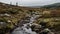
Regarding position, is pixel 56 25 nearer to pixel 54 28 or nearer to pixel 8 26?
pixel 54 28

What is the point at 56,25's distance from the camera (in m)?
37.2

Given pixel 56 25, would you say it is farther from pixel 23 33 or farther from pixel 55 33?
pixel 23 33

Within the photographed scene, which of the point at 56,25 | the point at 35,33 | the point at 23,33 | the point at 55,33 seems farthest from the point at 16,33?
the point at 56,25

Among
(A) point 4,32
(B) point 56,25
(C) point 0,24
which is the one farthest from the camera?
(B) point 56,25

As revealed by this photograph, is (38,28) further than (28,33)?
Yes

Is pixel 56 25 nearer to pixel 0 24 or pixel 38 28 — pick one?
pixel 38 28

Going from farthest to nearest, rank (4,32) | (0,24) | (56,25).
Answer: (56,25) < (0,24) < (4,32)

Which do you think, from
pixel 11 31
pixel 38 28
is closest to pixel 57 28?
pixel 38 28

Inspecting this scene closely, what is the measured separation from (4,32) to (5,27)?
224cm

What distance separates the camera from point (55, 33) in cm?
3167

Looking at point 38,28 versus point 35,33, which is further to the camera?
point 38,28

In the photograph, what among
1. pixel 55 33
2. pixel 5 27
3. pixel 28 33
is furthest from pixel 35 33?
pixel 5 27

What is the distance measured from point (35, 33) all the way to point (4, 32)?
5136 mm

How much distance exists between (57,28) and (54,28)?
0.56 meters
